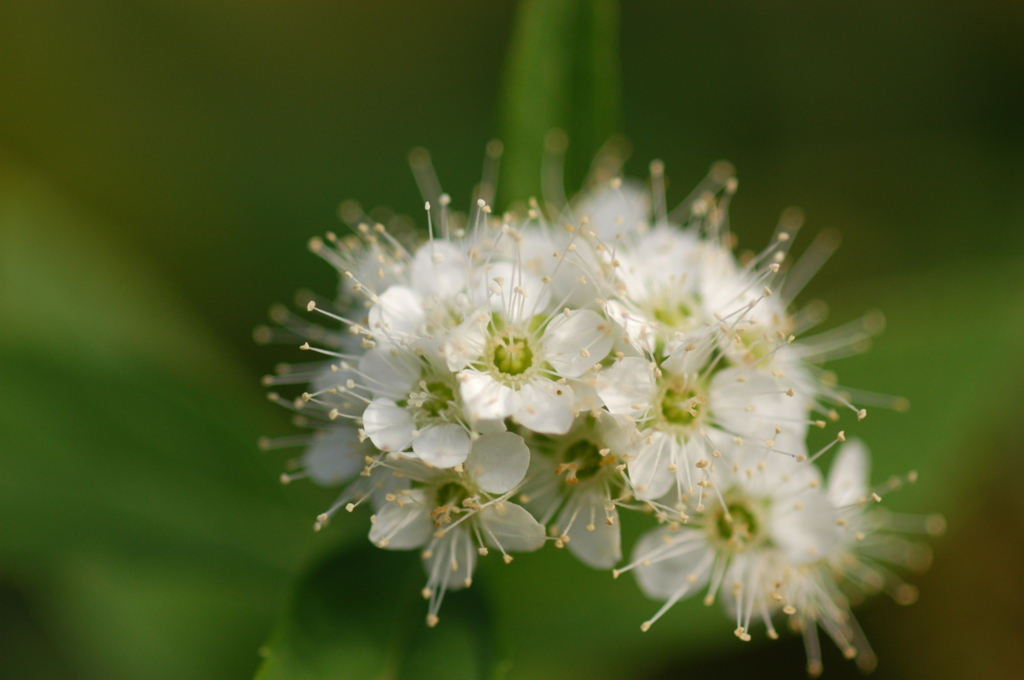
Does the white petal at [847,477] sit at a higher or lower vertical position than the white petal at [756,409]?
lower

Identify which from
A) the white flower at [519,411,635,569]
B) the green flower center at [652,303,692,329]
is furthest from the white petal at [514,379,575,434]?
the green flower center at [652,303,692,329]

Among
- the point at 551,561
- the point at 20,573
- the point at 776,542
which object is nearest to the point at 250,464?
the point at 551,561

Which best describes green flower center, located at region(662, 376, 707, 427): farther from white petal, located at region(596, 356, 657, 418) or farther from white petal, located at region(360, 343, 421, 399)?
white petal, located at region(360, 343, 421, 399)

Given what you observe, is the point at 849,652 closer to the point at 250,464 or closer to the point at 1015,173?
the point at 250,464

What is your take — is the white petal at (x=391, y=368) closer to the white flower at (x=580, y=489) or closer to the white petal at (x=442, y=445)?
the white petal at (x=442, y=445)

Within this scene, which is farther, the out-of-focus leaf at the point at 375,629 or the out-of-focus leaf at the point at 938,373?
the out-of-focus leaf at the point at 938,373

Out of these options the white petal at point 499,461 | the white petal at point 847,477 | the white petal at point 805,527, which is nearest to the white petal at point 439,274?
the white petal at point 499,461
